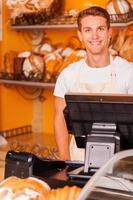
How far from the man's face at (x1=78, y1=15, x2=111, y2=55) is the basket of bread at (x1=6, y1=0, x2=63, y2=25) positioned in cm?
109

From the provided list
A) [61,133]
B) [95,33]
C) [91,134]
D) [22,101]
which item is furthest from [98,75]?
[22,101]

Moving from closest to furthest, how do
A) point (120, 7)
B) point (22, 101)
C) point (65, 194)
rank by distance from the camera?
1. point (65, 194)
2. point (120, 7)
3. point (22, 101)

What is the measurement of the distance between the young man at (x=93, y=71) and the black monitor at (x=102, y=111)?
0.73m

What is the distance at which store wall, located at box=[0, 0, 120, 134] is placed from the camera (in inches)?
130

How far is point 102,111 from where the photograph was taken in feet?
3.91

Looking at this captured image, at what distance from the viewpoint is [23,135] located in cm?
337

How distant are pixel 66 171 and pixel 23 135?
2087 millimetres

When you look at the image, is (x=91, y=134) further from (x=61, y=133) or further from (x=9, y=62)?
(x=9, y=62)

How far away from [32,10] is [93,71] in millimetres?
1132

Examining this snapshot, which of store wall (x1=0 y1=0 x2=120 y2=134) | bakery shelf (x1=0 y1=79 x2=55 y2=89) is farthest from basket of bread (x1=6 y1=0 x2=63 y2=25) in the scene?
bakery shelf (x1=0 y1=79 x2=55 y2=89)

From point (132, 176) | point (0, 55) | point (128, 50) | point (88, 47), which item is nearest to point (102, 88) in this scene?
point (88, 47)

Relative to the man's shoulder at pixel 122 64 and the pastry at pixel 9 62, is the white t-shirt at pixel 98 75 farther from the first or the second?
the pastry at pixel 9 62

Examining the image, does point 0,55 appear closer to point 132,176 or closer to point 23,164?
point 23,164

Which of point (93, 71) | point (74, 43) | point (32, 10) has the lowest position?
point (93, 71)
